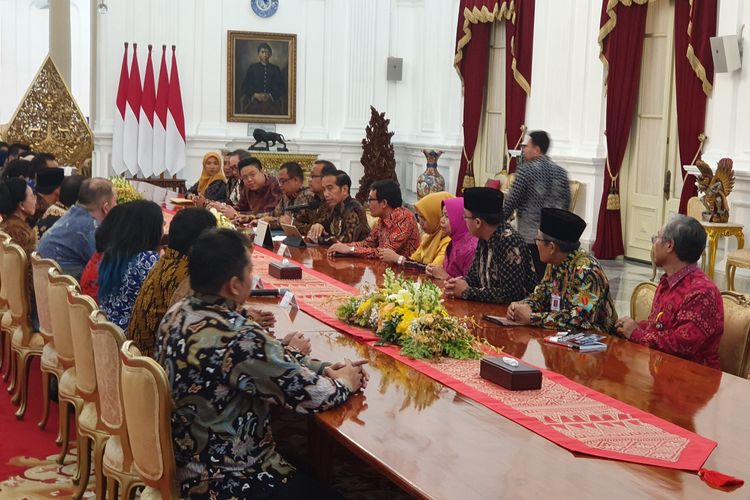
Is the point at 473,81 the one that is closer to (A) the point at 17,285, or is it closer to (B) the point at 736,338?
(A) the point at 17,285

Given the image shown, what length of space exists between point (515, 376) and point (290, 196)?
523 cm

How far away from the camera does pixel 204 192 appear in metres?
10.4

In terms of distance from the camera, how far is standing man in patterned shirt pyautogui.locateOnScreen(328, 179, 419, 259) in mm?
6559

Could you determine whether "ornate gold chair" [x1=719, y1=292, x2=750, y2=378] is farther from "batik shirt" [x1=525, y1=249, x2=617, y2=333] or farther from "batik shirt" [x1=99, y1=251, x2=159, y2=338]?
"batik shirt" [x1=99, y1=251, x2=159, y2=338]

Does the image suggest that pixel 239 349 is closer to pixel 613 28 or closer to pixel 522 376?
pixel 522 376

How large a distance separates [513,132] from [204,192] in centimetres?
453

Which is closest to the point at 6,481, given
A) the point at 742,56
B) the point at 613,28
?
the point at 742,56

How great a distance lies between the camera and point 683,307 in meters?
4.11

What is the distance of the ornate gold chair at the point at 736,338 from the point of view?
4145mm

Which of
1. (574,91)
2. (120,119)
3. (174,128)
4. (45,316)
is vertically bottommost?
(45,316)

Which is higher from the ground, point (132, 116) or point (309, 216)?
point (132, 116)

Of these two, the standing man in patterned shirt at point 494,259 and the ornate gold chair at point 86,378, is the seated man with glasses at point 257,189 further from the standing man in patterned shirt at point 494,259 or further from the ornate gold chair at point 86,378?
the ornate gold chair at point 86,378

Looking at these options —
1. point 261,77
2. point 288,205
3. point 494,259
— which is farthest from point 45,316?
point 261,77

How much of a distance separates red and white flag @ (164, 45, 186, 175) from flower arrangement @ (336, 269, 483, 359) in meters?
11.4
